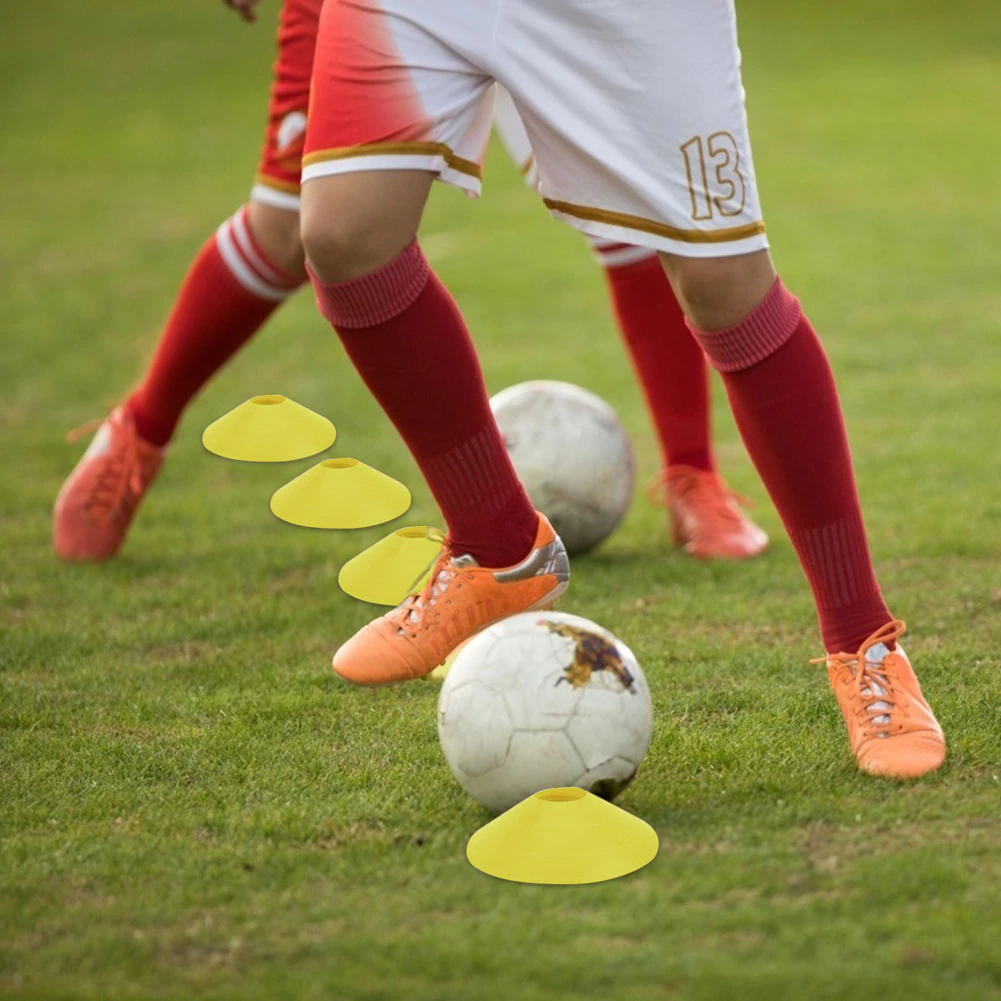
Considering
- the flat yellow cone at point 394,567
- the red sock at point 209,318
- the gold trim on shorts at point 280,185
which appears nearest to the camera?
the flat yellow cone at point 394,567

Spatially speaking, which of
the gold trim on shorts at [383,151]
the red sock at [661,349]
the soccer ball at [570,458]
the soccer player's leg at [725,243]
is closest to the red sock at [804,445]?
the soccer player's leg at [725,243]

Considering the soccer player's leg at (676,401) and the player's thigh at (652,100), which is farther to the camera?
the soccer player's leg at (676,401)

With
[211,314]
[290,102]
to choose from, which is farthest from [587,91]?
[211,314]

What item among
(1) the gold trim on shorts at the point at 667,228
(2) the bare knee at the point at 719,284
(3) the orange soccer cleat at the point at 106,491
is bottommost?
(3) the orange soccer cleat at the point at 106,491

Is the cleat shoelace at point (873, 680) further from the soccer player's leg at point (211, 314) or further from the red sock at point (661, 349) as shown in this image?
the soccer player's leg at point (211, 314)

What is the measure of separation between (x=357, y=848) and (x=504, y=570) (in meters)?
0.70

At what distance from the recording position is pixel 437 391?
2.84 metres

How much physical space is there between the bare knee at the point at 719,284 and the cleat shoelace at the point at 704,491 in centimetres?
163

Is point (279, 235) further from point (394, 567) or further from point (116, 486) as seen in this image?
point (394, 567)

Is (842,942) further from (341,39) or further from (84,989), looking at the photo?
(341,39)

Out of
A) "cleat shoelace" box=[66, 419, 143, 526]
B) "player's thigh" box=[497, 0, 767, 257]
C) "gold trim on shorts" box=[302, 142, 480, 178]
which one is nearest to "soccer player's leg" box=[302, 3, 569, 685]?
"gold trim on shorts" box=[302, 142, 480, 178]

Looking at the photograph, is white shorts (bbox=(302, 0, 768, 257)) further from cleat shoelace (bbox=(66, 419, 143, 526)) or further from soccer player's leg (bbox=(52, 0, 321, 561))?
cleat shoelace (bbox=(66, 419, 143, 526))

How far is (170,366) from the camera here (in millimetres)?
4223

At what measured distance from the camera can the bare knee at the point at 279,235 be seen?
399 centimetres
